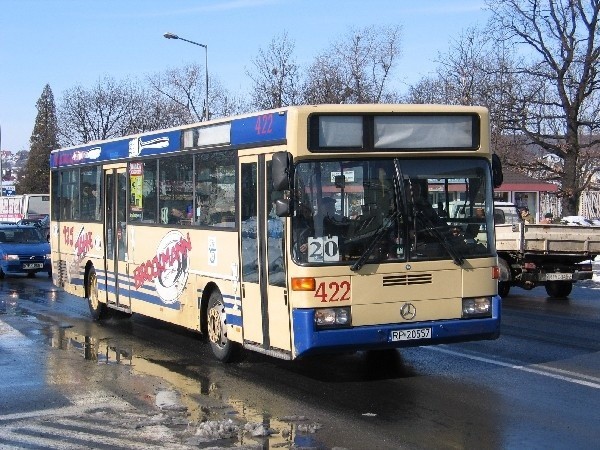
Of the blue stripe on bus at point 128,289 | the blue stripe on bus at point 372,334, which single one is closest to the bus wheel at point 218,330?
the blue stripe on bus at point 128,289

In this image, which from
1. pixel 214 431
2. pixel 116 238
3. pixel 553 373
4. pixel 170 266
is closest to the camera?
pixel 214 431

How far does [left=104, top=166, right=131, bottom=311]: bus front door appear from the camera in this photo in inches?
584

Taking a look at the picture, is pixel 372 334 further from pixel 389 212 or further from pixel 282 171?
pixel 282 171

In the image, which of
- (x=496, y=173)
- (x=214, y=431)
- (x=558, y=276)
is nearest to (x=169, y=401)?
(x=214, y=431)

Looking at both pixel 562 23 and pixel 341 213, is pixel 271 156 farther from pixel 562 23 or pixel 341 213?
pixel 562 23

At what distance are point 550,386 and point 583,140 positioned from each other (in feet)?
178

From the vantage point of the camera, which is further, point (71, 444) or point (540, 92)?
point (540, 92)

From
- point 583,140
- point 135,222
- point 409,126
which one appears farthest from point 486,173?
point 583,140

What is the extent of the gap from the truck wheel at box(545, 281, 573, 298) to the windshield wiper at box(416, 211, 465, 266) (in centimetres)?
1079

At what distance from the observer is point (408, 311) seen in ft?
31.9

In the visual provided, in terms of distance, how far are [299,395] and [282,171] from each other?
89.7 inches

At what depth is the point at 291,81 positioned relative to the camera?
160 feet

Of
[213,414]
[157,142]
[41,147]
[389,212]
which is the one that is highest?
[41,147]

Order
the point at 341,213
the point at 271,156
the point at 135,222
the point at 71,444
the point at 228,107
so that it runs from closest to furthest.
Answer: the point at 71,444 → the point at 341,213 → the point at 271,156 → the point at 135,222 → the point at 228,107
